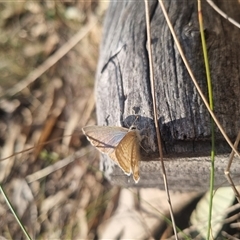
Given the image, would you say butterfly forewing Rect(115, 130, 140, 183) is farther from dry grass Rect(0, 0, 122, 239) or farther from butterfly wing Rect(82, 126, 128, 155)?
dry grass Rect(0, 0, 122, 239)

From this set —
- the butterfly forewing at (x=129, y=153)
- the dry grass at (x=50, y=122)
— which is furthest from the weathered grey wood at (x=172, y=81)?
the dry grass at (x=50, y=122)

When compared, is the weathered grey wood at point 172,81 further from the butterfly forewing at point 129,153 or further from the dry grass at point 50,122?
the dry grass at point 50,122

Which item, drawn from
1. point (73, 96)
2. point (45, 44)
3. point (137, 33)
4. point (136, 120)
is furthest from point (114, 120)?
point (45, 44)

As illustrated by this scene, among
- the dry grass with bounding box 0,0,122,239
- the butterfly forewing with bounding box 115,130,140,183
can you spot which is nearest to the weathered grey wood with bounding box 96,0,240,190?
the butterfly forewing with bounding box 115,130,140,183

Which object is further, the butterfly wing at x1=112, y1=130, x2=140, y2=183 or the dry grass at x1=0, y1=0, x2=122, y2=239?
the dry grass at x1=0, y1=0, x2=122, y2=239

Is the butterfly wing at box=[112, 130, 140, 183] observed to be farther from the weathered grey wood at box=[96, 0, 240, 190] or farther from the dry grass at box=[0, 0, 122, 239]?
the dry grass at box=[0, 0, 122, 239]

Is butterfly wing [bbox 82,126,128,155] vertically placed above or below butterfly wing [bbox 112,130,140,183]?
above
